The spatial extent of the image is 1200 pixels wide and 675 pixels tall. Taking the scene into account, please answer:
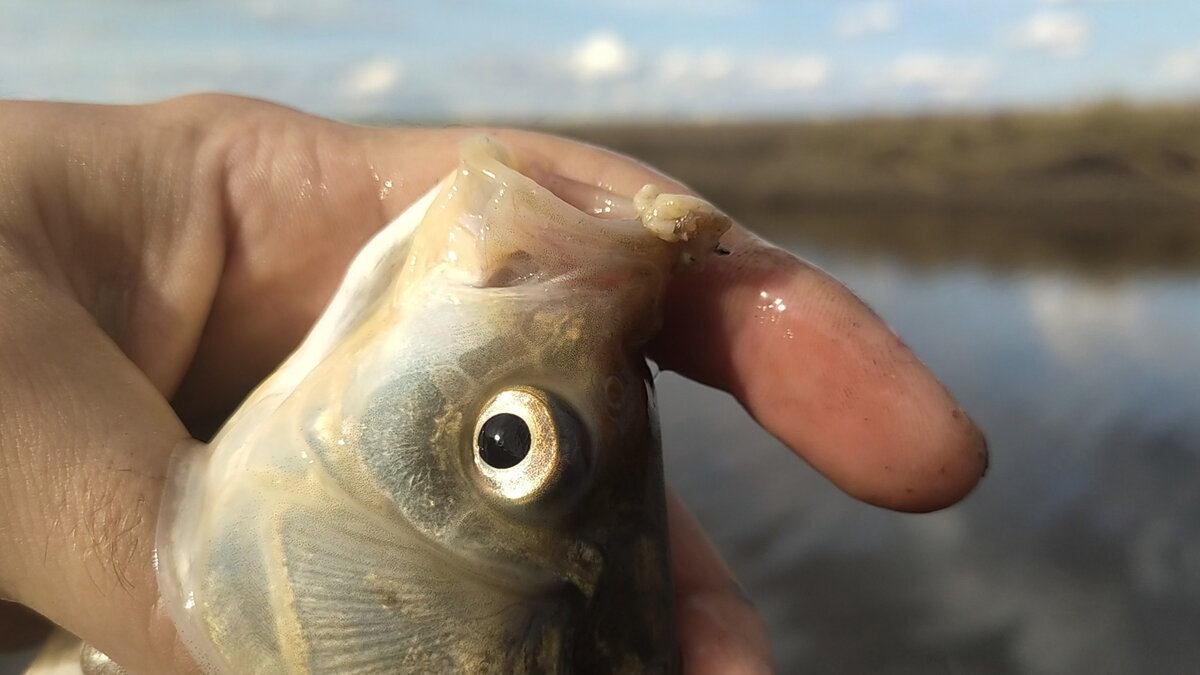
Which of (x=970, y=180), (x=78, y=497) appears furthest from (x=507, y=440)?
(x=970, y=180)

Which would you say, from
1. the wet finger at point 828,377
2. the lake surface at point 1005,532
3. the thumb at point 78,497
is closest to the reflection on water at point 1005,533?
the lake surface at point 1005,532

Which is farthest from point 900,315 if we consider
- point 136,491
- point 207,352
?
point 136,491

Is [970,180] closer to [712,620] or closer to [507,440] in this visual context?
[712,620]

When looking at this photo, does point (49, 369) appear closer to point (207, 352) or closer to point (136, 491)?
point (136, 491)

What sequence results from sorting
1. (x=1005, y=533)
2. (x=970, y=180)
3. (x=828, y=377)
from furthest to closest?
1. (x=970, y=180)
2. (x=1005, y=533)
3. (x=828, y=377)

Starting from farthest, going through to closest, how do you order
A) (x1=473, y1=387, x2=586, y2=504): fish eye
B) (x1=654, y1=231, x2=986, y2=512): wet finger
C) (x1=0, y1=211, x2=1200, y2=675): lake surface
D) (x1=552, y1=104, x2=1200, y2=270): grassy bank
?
1. (x1=552, y1=104, x2=1200, y2=270): grassy bank
2. (x1=0, y1=211, x2=1200, y2=675): lake surface
3. (x1=654, y1=231, x2=986, y2=512): wet finger
4. (x1=473, y1=387, x2=586, y2=504): fish eye

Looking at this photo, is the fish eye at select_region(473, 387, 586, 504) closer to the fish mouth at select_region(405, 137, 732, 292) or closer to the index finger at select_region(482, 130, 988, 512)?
the fish mouth at select_region(405, 137, 732, 292)

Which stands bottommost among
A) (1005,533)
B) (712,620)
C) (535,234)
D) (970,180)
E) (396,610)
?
(1005,533)

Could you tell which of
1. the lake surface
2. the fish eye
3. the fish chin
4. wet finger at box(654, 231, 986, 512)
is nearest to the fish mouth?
the fish chin
